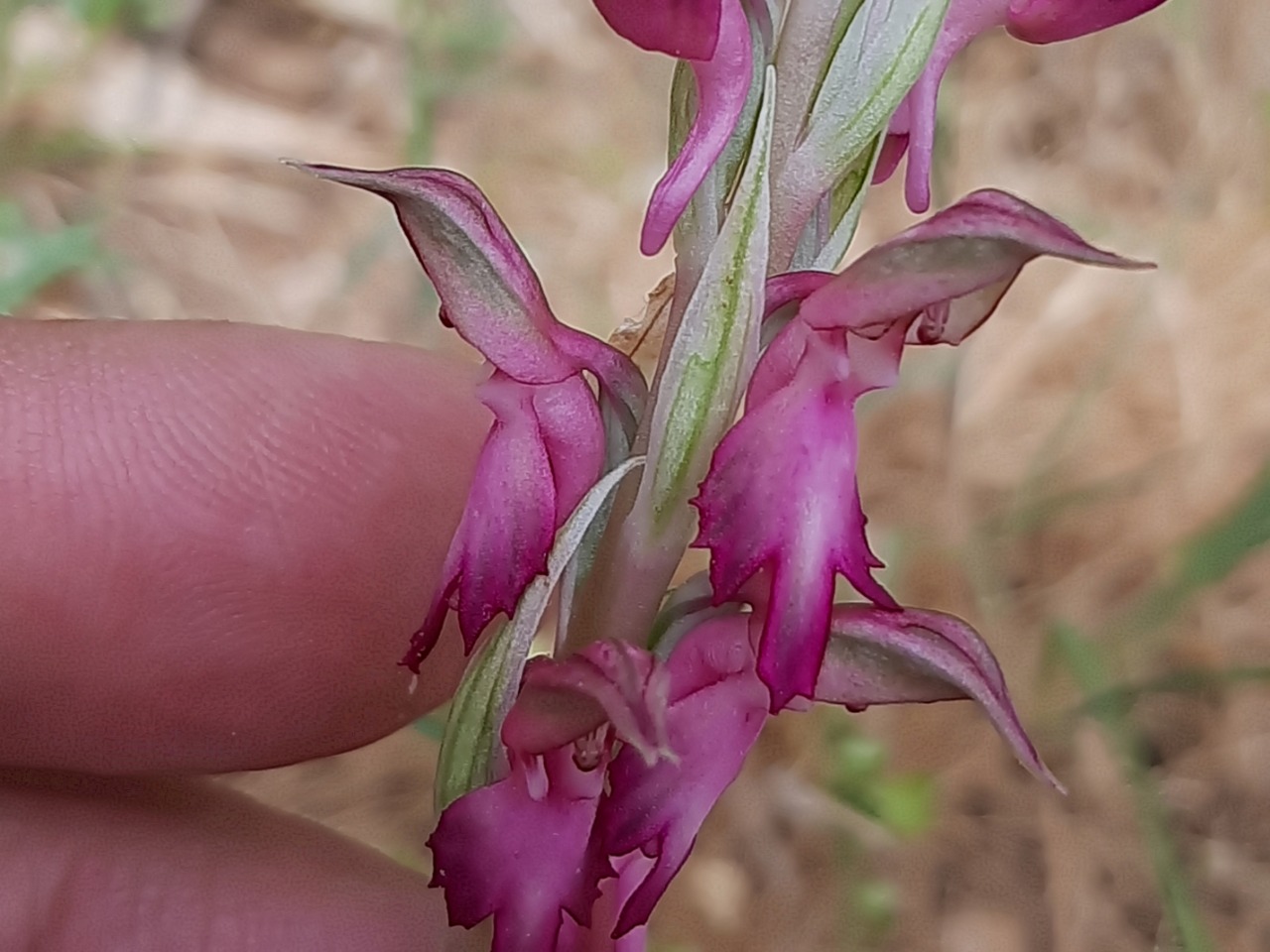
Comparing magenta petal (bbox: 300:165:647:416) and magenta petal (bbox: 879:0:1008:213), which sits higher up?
magenta petal (bbox: 879:0:1008:213)

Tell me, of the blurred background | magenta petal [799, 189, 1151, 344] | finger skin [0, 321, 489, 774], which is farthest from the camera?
the blurred background

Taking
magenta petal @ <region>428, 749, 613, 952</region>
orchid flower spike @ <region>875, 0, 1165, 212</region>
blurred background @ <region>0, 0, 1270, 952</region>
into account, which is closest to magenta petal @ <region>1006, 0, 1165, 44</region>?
orchid flower spike @ <region>875, 0, 1165, 212</region>

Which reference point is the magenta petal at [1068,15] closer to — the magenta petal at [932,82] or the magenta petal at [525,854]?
the magenta petal at [932,82]

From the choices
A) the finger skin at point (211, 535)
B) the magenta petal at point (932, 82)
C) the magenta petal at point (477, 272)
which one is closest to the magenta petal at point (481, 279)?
the magenta petal at point (477, 272)

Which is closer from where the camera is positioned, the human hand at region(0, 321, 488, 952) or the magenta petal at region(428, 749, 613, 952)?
the magenta petal at region(428, 749, 613, 952)

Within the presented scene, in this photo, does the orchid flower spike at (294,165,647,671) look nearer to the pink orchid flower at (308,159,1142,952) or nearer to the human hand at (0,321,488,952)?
the pink orchid flower at (308,159,1142,952)

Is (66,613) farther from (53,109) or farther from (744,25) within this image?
(53,109)

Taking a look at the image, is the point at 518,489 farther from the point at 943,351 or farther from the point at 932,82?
the point at 943,351
